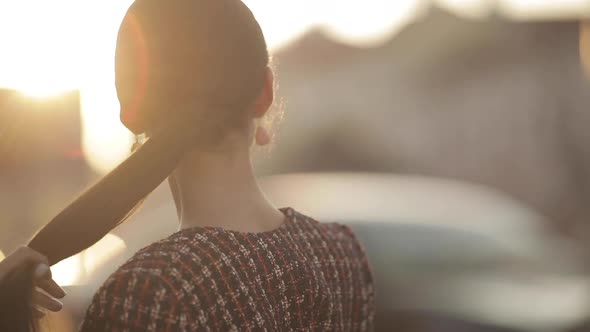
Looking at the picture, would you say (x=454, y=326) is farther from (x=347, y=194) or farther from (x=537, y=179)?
(x=537, y=179)

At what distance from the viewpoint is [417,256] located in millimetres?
5984

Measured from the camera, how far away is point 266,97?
6.42 ft

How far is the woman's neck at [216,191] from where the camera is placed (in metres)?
1.88

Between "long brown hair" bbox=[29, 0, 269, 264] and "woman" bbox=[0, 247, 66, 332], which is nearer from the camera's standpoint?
"woman" bbox=[0, 247, 66, 332]

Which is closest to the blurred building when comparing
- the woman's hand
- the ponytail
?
the ponytail

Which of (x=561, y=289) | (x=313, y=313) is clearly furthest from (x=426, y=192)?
(x=313, y=313)

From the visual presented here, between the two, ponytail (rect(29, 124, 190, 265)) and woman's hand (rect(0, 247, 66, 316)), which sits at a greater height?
ponytail (rect(29, 124, 190, 265))

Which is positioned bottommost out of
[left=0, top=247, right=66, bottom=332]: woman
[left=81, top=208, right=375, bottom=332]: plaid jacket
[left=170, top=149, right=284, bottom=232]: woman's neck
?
[left=0, top=247, right=66, bottom=332]: woman

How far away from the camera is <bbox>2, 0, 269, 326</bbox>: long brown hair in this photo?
170 centimetres

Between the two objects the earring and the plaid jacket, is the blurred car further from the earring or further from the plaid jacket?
the earring

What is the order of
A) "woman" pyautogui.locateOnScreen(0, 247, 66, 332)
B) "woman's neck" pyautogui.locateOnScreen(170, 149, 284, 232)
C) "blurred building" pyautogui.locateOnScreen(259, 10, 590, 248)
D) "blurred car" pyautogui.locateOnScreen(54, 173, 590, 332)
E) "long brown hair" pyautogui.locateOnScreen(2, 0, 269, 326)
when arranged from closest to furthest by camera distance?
"woman" pyautogui.locateOnScreen(0, 247, 66, 332) → "long brown hair" pyautogui.locateOnScreen(2, 0, 269, 326) → "woman's neck" pyautogui.locateOnScreen(170, 149, 284, 232) → "blurred car" pyautogui.locateOnScreen(54, 173, 590, 332) → "blurred building" pyautogui.locateOnScreen(259, 10, 590, 248)

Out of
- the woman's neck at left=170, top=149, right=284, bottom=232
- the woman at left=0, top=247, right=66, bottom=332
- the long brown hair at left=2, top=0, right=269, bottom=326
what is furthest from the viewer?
the woman's neck at left=170, top=149, right=284, bottom=232

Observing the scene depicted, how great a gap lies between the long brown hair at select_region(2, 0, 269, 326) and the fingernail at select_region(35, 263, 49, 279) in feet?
0.47

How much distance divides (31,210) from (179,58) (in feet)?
90.3
